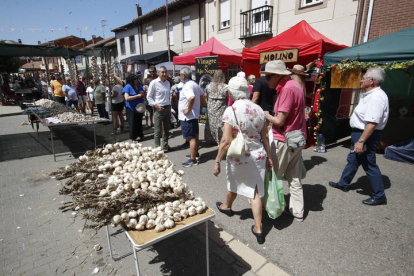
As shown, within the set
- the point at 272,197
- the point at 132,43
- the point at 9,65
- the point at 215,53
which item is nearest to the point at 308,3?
the point at 215,53

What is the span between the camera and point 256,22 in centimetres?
1147

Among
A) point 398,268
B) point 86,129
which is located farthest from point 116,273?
point 86,129

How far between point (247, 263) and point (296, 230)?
829 mm

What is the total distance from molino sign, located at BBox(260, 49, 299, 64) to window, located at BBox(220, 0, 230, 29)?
7756 millimetres

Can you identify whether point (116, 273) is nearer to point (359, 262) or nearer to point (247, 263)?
point (247, 263)

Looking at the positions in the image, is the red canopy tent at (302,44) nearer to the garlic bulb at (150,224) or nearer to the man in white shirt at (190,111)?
the man in white shirt at (190,111)

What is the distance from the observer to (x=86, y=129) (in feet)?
29.6

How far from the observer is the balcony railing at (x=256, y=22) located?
10.6 m

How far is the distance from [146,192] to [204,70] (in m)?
6.17

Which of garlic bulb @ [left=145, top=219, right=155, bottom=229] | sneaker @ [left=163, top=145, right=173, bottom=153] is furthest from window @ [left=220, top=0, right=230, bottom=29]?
garlic bulb @ [left=145, top=219, right=155, bottom=229]

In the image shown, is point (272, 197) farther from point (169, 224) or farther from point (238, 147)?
point (169, 224)

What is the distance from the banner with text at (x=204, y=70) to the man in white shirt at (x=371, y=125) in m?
4.72

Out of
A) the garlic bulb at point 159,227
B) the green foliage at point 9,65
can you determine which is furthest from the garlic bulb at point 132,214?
the green foliage at point 9,65

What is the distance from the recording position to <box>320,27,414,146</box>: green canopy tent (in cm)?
452
